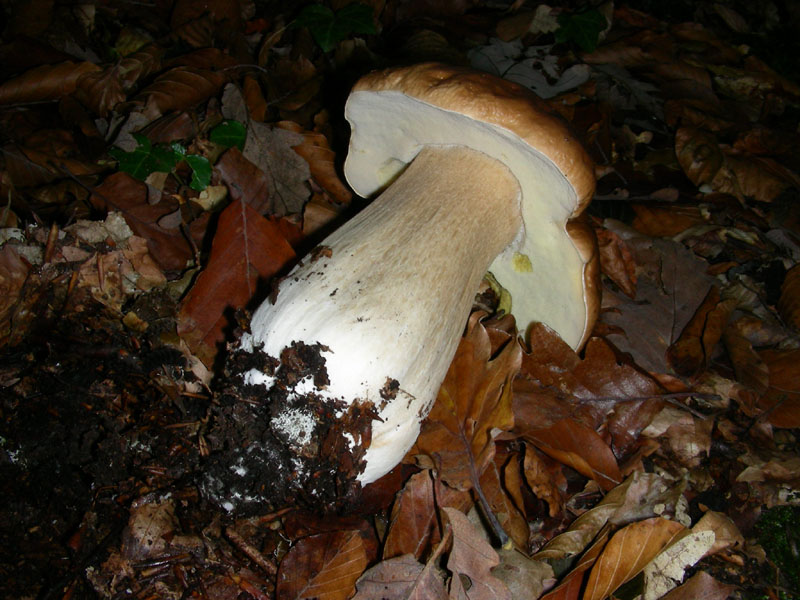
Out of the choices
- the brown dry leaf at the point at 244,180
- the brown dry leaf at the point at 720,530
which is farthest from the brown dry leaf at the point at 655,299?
the brown dry leaf at the point at 244,180

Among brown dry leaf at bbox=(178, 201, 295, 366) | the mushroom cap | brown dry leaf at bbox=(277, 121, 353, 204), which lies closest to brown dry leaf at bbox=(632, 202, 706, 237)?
the mushroom cap

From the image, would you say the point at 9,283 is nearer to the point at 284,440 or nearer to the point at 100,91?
the point at 284,440

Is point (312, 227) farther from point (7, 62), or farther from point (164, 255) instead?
point (7, 62)

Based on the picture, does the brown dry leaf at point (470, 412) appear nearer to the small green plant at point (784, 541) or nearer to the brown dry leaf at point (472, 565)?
the brown dry leaf at point (472, 565)

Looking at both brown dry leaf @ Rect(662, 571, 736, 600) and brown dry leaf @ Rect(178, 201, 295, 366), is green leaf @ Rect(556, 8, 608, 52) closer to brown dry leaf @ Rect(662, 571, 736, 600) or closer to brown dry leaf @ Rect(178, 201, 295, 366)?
brown dry leaf @ Rect(178, 201, 295, 366)

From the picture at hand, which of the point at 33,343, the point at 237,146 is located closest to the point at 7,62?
the point at 237,146

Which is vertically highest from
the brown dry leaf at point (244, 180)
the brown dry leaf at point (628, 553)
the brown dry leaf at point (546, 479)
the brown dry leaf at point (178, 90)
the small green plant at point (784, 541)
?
the brown dry leaf at point (178, 90)
